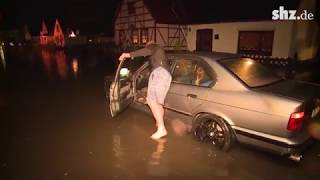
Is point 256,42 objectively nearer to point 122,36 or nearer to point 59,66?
point 59,66

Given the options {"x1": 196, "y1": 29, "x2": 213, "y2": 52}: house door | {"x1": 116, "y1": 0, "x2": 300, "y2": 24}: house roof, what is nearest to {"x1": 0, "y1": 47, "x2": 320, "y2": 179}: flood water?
{"x1": 116, "y1": 0, "x2": 300, "y2": 24}: house roof

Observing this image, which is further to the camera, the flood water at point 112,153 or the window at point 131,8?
the window at point 131,8

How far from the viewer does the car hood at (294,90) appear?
12.3ft

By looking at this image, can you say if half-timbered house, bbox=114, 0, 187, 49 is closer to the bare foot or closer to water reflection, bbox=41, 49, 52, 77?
water reflection, bbox=41, 49, 52, 77

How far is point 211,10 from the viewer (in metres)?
19.7

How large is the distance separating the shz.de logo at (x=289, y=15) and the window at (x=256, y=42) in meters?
1.02

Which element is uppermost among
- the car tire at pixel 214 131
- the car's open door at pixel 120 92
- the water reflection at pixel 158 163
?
the car's open door at pixel 120 92

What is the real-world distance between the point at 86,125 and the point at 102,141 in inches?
42.0

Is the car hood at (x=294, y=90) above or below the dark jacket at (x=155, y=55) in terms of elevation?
below

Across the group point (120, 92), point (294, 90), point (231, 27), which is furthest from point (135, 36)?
point (294, 90)

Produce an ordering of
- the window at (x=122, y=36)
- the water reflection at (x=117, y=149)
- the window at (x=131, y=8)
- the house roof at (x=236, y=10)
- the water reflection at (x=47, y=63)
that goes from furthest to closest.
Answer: the window at (x=122, y=36) < the window at (x=131, y=8) < the water reflection at (x=47, y=63) < the house roof at (x=236, y=10) < the water reflection at (x=117, y=149)

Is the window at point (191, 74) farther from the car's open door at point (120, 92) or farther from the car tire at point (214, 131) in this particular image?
the car's open door at point (120, 92)

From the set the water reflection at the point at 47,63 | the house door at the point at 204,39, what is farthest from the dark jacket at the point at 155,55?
the house door at the point at 204,39

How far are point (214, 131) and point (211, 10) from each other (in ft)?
55.8
